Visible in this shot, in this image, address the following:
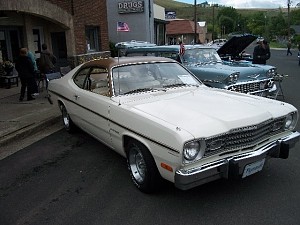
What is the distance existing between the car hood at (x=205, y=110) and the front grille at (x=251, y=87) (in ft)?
9.52

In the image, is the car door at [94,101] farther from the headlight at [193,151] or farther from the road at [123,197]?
the headlight at [193,151]

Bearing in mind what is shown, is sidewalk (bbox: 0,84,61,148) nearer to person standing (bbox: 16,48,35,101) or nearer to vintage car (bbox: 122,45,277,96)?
person standing (bbox: 16,48,35,101)

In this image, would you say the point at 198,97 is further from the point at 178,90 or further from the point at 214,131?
the point at 214,131

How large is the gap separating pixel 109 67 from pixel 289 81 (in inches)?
399

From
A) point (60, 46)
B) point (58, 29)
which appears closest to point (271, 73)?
point (58, 29)

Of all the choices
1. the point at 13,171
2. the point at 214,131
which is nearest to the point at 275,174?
the point at 214,131

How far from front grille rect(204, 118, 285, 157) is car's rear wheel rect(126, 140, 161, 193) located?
0.64 metres

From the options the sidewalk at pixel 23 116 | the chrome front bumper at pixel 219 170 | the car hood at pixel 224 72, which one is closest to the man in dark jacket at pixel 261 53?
the car hood at pixel 224 72

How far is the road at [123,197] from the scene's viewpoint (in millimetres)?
3330

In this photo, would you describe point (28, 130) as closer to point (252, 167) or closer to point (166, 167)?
point (166, 167)

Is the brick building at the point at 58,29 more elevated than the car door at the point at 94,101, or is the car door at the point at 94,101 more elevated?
the brick building at the point at 58,29

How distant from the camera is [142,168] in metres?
3.81

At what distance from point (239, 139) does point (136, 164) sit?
127cm

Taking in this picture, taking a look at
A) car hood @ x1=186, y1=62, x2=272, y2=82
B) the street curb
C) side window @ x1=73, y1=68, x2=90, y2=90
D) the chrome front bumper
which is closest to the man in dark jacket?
car hood @ x1=186, y1=62, x2=272, y2=82
